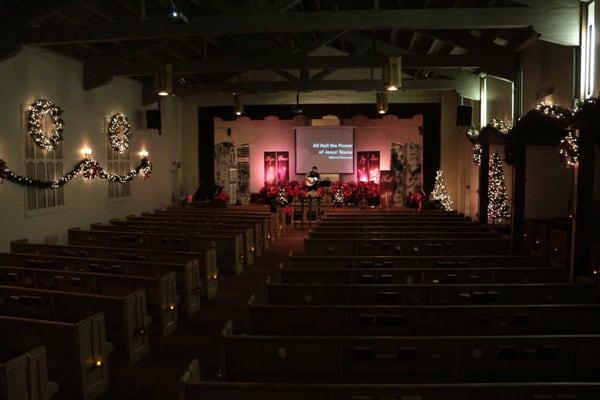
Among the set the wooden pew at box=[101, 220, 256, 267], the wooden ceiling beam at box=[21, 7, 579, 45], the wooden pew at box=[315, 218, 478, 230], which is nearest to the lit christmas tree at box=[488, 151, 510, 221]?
the wooden pew at box=[315, 218, 478, 230]

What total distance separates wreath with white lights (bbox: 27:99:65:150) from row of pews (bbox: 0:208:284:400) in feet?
5.85

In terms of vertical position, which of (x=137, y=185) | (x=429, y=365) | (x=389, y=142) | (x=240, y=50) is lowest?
(x=429, y=365)

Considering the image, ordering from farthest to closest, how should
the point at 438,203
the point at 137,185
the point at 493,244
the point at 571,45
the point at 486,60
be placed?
the point at 438,203 → the point at 137,185 → the point at 486,60 → the point at 493,244 → the point at 571,45

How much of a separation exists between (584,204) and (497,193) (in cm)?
529

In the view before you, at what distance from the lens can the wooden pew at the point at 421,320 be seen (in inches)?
175

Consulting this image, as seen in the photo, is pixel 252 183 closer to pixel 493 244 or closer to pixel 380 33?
pixel 380 33

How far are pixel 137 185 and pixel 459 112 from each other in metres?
8.51

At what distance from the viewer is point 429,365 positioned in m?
3.66

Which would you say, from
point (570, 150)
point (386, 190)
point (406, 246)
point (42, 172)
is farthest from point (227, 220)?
point (386, 190)

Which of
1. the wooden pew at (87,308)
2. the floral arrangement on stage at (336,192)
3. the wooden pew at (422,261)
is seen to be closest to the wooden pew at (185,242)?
the wooden pew at (422,261)

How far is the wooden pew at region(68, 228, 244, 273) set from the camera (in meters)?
9.08

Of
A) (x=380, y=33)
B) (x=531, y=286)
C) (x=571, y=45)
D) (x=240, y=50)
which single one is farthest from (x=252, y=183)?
(x=531, y=286)

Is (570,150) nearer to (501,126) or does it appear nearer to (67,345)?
(501,126)

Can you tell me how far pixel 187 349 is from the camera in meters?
5.62
